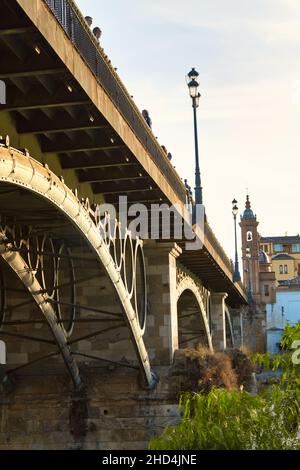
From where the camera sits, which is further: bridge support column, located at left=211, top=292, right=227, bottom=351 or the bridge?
bridge support column, located at left=211, top=292, right=227, bottom=351

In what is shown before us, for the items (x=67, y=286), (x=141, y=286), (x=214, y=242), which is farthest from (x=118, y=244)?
(x=214, y=242)

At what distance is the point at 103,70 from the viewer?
14352 mm

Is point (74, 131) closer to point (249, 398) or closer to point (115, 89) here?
point (115, 89)

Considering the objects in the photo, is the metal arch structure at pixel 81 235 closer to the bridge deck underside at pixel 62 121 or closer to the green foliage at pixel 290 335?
the bridge deck underside at pixel 62 121

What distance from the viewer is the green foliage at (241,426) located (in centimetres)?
909

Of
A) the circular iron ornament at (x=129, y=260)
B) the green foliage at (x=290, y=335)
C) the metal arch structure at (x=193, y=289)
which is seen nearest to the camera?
the green foliage at (x=290, y=335)

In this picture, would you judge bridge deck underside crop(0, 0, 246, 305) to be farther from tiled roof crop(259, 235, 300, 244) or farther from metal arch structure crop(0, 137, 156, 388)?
tiled roof crop(259, 235, 300, 244)

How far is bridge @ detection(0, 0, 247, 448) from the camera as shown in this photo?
12055 millimetres

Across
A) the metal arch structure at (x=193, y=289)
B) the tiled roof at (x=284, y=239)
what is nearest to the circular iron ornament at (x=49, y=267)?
the metal arch structure at (x=193, y=289)

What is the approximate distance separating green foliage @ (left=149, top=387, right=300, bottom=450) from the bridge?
4.46 meters

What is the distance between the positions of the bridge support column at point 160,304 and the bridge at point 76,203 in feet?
0.09

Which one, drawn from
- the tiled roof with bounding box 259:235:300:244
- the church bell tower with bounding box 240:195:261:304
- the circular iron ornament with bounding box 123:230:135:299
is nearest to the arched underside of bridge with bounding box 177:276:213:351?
the circular iron ornament with bounding box 123:230:135:299

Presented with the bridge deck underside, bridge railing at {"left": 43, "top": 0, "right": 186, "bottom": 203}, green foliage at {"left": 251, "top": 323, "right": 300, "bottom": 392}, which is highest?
bridge railing at {"left": 43, "top": 0, "right": 186, "bottom": 203}

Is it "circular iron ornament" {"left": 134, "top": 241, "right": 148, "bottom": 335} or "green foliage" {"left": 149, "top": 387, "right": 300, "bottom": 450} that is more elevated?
"circular iron ornament" {"left": 134, "top": 241, "right": 148, "bottom": 335}
